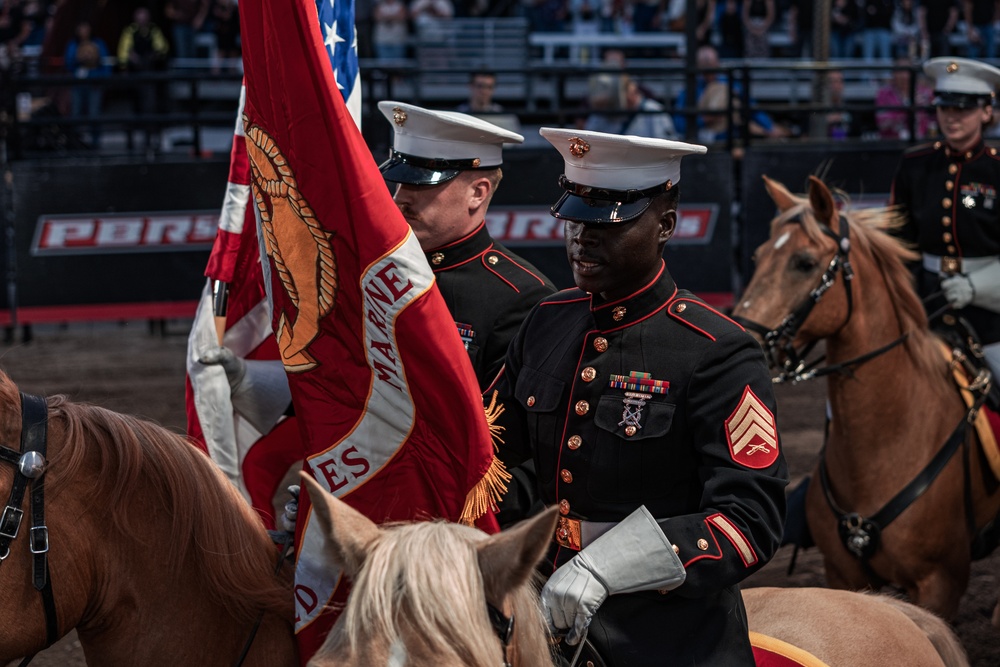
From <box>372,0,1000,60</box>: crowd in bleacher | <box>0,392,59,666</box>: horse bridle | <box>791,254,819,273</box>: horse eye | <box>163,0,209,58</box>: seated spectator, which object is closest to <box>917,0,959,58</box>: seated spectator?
<box>372,0,1000,60</box>: crowd in bleacher

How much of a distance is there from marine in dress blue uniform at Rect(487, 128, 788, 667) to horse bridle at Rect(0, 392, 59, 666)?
3.50 ft

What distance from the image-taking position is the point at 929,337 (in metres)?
5.28

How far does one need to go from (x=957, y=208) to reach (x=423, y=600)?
4524 millimetres

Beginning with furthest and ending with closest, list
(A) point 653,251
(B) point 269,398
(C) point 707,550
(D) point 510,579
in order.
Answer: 1. (B) point 269,398
2. (A) point 653,251
3. (C) point 707,550
4. (D) point 510,579

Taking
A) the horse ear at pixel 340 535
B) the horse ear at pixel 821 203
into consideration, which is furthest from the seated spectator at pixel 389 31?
→ the horse ear at pixel 340 535

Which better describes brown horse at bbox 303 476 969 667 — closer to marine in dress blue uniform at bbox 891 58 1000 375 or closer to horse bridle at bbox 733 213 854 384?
horse bridle at bbox 733 213 854 384

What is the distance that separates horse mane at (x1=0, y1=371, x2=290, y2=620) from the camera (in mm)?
2660

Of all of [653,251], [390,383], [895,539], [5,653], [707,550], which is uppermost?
[653,251]

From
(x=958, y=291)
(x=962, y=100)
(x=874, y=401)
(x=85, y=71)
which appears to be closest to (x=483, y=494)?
(x=874, y=401)

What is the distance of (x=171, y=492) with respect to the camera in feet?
8.93

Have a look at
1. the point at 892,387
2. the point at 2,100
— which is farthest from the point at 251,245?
the point at 2,100

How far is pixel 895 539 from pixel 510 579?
11.5ft

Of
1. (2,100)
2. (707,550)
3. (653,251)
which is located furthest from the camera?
(2,100)

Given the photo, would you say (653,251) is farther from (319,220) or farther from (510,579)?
(510,579)
